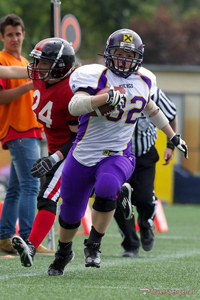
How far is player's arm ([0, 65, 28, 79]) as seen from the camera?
6.17 metres

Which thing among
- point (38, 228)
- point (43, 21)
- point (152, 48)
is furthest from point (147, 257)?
point (152, 48)

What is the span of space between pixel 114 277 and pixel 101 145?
0.89m

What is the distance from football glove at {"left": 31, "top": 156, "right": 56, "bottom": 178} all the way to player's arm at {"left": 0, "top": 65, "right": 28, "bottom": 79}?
1.17 metres

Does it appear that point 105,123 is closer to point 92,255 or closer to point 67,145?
point 67,145

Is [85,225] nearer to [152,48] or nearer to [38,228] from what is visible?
[38,228]

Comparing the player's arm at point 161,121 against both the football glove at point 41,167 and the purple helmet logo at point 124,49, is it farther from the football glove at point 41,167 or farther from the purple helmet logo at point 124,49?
the football glove at point 41,167

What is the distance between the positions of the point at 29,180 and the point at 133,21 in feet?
103

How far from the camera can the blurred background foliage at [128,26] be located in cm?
3316

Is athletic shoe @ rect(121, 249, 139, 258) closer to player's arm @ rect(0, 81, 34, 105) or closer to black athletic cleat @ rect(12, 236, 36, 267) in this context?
player's arm @ rect(0, 81, 34, 105)

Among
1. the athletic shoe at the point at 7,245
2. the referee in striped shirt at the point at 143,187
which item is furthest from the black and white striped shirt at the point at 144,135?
the athletic shoe at the point at 7,245

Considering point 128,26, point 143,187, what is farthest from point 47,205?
point 128,26

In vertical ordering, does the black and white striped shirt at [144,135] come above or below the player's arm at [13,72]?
below

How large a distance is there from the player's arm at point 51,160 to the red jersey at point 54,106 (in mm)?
63

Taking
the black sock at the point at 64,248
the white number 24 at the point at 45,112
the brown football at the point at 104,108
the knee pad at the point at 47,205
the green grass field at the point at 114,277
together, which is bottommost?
the green grass field at the point at 114,277
